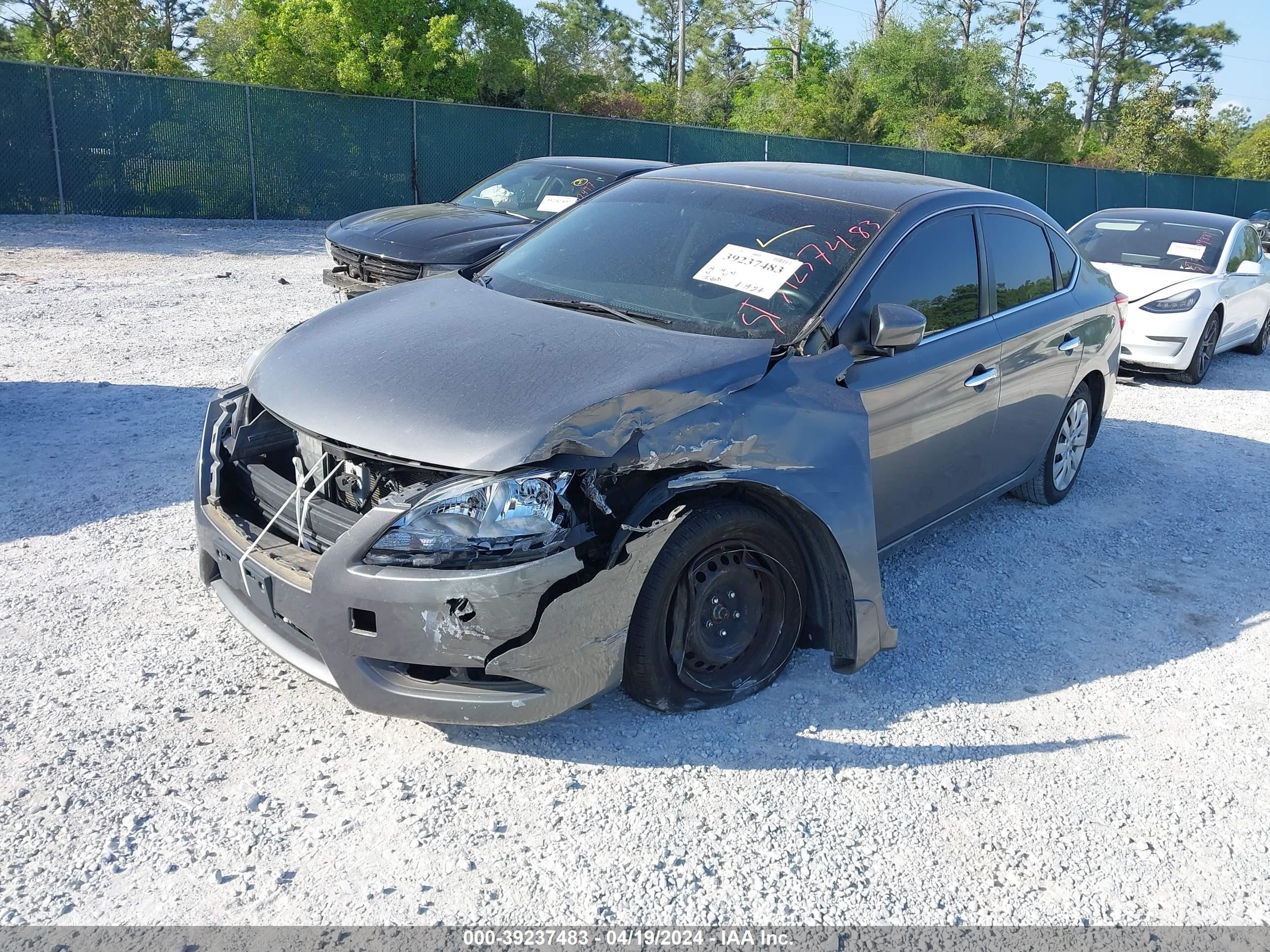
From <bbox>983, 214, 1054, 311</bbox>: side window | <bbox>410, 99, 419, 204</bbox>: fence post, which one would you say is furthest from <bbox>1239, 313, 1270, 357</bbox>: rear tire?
<bbox>410, 99, 419, 204</bbox>: fence post

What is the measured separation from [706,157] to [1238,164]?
36342 millimetres

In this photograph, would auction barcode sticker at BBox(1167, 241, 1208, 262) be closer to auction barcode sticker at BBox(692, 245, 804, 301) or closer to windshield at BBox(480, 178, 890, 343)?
windshield at BBox(480, 178, 890, 343)

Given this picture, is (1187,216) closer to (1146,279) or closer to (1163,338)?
(1146,279)

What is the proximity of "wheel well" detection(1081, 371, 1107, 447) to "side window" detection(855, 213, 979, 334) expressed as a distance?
1631mm

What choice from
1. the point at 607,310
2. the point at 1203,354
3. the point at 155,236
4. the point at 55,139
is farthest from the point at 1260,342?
the point at 55,139

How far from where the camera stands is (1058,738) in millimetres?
3469

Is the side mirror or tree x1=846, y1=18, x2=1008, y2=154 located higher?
tree x1=846, y1=18, x2=1008, y2=154

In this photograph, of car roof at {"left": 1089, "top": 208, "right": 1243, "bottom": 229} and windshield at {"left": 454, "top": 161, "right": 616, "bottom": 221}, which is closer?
windshield at {"left": 454, "top": 161, "right": 616, "bottom": 221}

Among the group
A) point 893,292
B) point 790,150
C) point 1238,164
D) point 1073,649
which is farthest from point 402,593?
point 1238,164

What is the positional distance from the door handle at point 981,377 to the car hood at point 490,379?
1.27 meters

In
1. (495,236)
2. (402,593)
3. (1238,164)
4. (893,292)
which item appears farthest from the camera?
(1238,164)

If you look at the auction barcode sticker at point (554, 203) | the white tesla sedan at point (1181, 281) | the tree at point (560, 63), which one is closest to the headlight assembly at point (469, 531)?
the auction barcode sticker at point (554, 203)

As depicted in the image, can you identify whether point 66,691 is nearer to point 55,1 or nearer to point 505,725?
point 505,725

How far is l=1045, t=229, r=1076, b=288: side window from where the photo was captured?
5246mm
